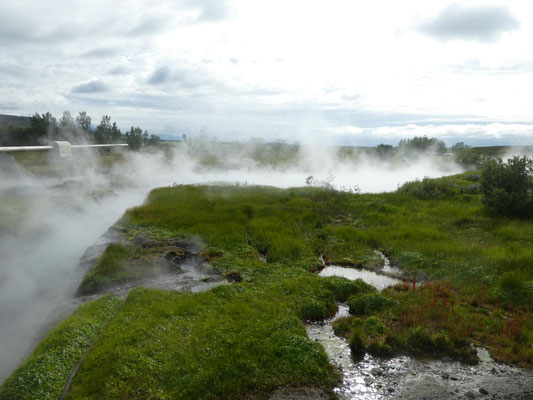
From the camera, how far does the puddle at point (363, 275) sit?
41.0ft

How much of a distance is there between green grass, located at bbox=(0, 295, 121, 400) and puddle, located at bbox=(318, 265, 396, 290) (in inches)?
321

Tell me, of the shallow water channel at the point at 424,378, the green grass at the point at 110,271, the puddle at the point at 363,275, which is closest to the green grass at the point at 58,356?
the green grass at the point at 110,271

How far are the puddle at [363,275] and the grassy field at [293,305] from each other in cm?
54

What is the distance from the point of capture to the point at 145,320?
8.81 metres

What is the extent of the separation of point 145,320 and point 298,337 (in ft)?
13.7

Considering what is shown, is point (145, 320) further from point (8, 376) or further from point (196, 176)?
point (196, 176)

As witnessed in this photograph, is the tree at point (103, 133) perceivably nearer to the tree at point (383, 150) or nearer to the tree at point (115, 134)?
the tree at point (115, 134)

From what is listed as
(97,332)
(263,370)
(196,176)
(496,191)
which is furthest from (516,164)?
(196,176)

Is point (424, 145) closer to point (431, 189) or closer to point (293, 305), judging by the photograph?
point (431, 189)

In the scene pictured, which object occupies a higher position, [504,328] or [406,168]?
[406,168]

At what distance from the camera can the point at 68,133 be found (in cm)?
4541

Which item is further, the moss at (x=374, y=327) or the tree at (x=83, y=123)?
the tree at (x=83, y=123)

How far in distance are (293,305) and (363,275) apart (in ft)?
14.8

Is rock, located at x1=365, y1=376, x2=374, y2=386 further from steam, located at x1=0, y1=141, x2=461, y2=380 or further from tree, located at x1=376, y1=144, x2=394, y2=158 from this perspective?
tree, located at x1=376, y1=144, x2=394, y2=158
